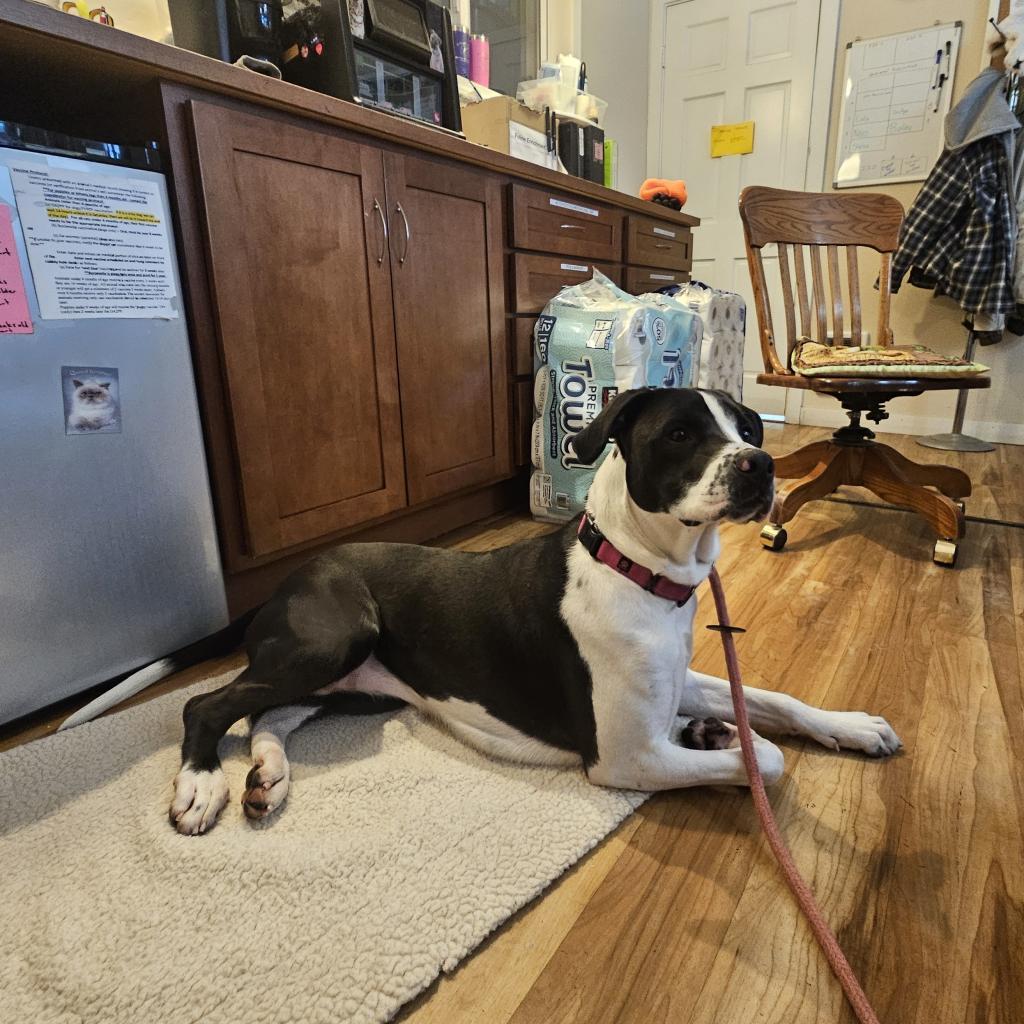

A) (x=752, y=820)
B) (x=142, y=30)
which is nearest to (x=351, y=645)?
(x=752, y=820)

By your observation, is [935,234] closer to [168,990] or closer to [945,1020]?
[945,1020]

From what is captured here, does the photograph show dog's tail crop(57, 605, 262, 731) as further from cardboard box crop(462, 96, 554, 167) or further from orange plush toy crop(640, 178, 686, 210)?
orange plush toy crop(640, 178, 686, 210)

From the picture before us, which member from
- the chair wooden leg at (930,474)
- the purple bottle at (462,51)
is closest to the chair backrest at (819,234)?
the chair wooden leg at (930,474)

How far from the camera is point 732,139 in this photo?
14.5 ft

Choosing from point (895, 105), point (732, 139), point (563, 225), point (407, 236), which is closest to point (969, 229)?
point (895, 105)

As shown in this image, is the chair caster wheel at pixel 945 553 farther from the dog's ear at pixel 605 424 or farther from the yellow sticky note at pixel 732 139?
the yellow sticky note at pixel 732 139

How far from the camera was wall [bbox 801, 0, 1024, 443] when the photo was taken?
3566mm

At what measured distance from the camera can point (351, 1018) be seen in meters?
0.70

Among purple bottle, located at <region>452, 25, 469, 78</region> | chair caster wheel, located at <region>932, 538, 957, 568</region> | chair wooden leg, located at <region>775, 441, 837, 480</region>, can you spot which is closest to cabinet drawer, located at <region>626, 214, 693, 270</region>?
purple bottle, located at <region>452, 25, 469, 78</region>

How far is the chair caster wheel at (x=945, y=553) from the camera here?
76.3 inches

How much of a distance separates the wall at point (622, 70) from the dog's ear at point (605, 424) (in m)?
3.81

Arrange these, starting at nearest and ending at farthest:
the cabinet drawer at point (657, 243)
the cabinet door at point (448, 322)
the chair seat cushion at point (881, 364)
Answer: the cabinet door at point (448, 322)
the chair seat cushion at point (881, 364)
the cabinet drawer at point (657, 243)

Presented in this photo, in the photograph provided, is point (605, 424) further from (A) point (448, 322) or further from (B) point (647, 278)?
(B) point (647, 278)

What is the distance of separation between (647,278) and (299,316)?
6.81 ft
